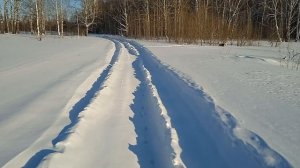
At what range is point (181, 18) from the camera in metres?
27.3

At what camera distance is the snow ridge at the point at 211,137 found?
394cm

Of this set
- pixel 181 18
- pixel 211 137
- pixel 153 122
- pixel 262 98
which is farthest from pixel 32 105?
pixel 181 18

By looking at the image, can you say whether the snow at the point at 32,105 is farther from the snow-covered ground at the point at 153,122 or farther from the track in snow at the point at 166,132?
the track in snow at the point at 166,132

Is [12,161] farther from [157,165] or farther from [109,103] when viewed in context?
[109,103]

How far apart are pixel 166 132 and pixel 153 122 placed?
0.70m

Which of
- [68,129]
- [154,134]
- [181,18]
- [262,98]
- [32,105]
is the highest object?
[181,18]

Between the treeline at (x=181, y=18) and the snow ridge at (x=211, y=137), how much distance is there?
63.1ft

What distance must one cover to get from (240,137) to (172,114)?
2.12m

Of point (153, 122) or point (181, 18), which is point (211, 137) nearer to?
point (153, 122)

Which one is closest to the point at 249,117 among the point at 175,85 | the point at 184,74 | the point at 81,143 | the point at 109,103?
the point at 81,143

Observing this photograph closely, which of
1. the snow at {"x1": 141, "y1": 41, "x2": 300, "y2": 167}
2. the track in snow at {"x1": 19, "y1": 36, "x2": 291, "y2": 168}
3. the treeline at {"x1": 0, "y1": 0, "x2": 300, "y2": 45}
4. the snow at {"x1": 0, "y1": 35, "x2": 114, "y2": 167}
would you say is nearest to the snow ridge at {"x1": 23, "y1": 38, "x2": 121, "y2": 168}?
the track in snow at {"x1": 19, "y1": 36, "x2": 291, "y2": 168}

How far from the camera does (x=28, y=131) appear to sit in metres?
5.09

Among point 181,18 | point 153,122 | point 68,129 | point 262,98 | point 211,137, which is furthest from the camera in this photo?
point 181,18

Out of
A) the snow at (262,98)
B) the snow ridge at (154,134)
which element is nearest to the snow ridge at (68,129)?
the snow ridge at (154,134)
